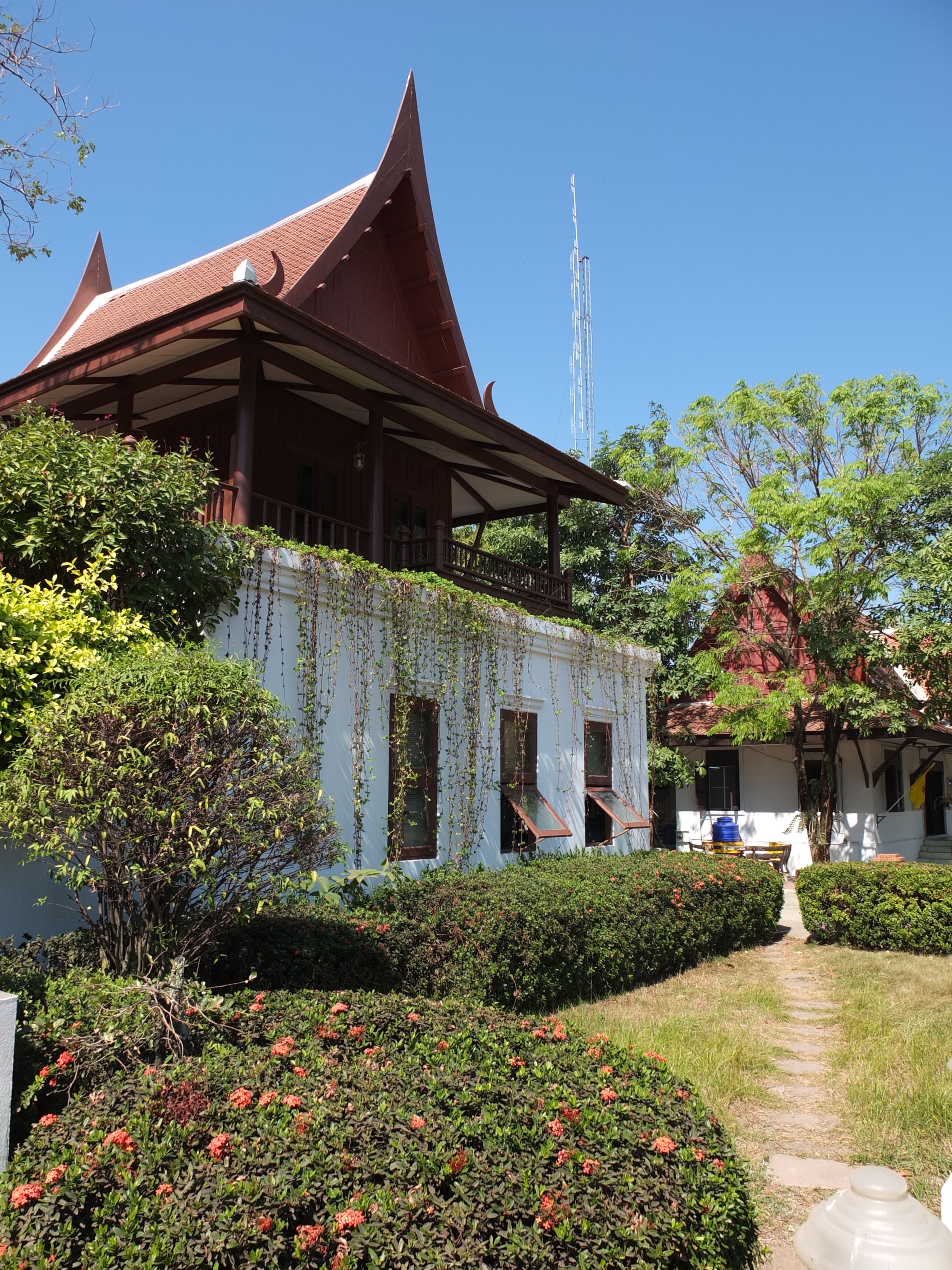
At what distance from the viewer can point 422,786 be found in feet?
33.1

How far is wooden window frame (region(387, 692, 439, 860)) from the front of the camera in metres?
9.40

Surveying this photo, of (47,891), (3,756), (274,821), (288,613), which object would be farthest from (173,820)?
(288,613)

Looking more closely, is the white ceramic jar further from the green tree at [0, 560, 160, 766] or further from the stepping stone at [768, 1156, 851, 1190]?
the green tree at [0, 560, 160, 766]

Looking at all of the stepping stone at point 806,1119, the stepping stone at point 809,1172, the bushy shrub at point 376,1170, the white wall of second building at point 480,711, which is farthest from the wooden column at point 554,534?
the bushy shrub at point 376,1170

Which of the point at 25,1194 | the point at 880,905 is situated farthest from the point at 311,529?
the point at 25,1194

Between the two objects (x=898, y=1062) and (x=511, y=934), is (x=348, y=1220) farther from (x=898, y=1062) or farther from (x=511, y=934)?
(x=898, y=1062)

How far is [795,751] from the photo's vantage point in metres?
21.4

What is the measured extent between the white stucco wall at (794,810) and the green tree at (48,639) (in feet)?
59.2

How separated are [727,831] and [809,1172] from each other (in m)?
18.0

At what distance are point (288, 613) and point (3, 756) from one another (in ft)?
10.4

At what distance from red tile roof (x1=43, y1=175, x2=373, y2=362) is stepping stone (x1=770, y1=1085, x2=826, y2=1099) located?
1000 cm

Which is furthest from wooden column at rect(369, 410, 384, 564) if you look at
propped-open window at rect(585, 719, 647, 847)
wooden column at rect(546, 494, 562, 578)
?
propped-open window at rect(585, 719, 647, 847)

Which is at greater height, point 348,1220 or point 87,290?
point 87,290

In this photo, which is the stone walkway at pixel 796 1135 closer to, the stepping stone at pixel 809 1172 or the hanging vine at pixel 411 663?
the stepping stone at pixel 809 1172
